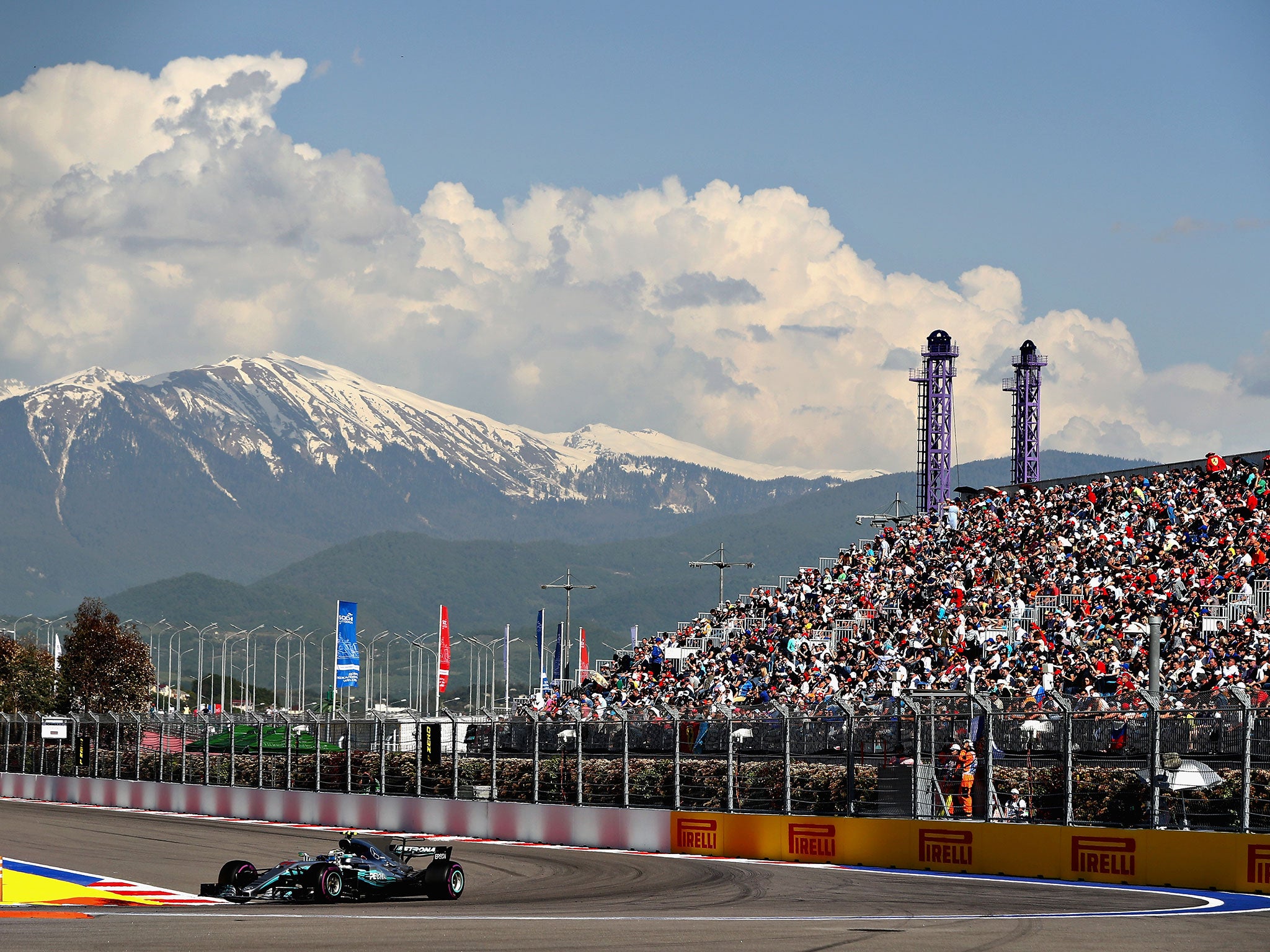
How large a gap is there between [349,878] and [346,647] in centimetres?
3452

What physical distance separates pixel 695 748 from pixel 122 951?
14923 millimetres

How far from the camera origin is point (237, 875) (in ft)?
64.2

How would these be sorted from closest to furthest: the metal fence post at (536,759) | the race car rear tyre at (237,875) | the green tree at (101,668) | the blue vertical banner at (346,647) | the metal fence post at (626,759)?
the race car rear tyre at (237,875), the metal fence post at (626,759), the metal fence post at (536,759), the blue vertical banner at (346,647), the green tree at (101,668)

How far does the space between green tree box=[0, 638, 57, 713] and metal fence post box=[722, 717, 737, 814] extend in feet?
222

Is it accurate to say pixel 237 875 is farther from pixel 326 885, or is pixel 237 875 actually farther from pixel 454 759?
pixel 454 759

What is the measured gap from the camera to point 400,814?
33562mm

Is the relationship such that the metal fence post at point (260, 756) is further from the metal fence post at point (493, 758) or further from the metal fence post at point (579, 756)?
the metal fence post at point (579, 756)

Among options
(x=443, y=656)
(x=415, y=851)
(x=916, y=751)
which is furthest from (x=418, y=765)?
(x=443, y=656)

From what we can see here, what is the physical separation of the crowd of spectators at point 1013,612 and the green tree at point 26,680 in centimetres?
4448

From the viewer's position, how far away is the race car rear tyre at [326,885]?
774 inches

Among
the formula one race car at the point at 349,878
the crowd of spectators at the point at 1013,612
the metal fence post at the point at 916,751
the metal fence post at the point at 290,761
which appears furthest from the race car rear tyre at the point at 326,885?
the metal fence post at the point at 290,761

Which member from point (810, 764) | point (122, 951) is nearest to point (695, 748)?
point (810, 764)

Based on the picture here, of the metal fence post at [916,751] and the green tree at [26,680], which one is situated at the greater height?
the metal fence post at [916,751]

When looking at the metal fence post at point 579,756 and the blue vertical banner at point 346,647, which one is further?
the blue vertical banner at point 346,647
